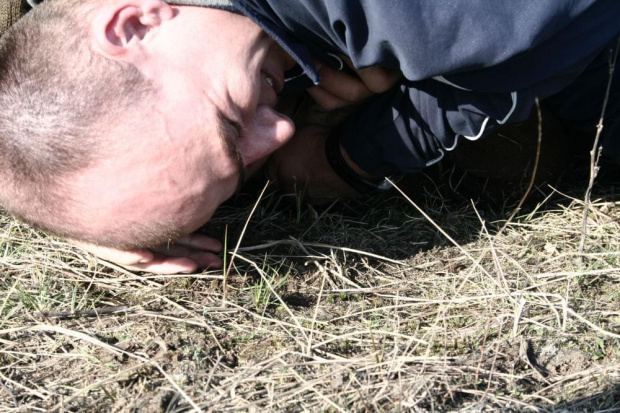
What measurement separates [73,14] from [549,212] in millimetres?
1490

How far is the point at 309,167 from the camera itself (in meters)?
2.44

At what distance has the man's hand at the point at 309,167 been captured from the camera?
243 centimetres

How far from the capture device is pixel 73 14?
5.75ft

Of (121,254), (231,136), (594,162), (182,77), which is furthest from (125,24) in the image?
(594,162)

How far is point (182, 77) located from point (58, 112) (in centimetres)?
29

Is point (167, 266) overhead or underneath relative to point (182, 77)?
underneath

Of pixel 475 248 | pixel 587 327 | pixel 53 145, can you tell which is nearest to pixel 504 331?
pixel 587 327

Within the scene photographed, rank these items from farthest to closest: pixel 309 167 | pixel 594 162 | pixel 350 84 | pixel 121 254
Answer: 1. pixel 309 167
2. pixel 350 84
3. pixel 594 162
4. pixel 121 254

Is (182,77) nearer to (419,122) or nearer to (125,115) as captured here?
(125,115)

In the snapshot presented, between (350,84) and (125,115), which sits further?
(350,84)

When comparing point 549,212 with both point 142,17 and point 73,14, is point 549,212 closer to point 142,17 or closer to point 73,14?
point 142,17

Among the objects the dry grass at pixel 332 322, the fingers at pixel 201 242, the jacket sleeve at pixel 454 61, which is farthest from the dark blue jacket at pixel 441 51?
the fingers at pixel 201 242

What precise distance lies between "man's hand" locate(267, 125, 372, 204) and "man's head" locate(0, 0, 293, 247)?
649 mm

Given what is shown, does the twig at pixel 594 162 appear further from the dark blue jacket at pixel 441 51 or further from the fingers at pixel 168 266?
the fingers at pixel 168 266
